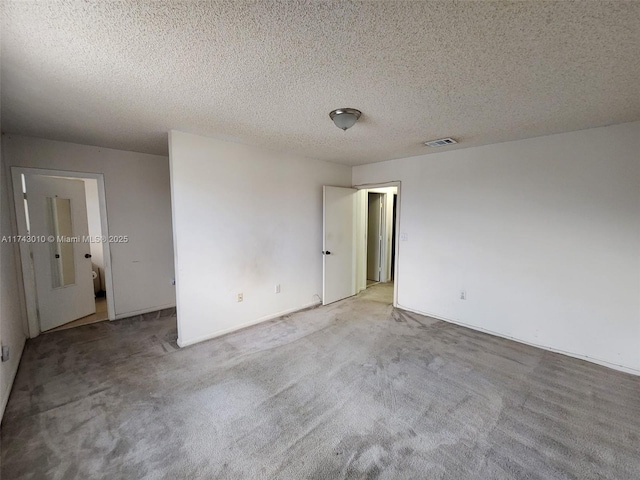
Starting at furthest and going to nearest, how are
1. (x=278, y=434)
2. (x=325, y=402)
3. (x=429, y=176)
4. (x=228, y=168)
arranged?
1. (x=429, y=176)
2. (x=228, y=168)
3. (x=325, y=402)
4. (x=278, y=434)

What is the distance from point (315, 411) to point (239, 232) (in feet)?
7.19

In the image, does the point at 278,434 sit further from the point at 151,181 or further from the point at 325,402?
the point at 151,181

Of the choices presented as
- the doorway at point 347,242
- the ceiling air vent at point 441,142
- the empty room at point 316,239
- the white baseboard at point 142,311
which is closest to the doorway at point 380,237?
the doorway at point 347,242

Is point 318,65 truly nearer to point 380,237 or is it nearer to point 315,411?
point 315,411

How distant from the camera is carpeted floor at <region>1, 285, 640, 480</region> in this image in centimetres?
161

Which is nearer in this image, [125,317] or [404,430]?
[404,430]

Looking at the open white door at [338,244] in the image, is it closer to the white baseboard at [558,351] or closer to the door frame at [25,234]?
the white baseboard at [558,351]

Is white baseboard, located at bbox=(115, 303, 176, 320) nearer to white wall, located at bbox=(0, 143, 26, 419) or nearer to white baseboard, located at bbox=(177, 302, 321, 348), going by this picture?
white wall, located at bbox=(0, 143, 26, 419)

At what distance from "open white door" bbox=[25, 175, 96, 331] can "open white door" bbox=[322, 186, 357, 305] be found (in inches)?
136

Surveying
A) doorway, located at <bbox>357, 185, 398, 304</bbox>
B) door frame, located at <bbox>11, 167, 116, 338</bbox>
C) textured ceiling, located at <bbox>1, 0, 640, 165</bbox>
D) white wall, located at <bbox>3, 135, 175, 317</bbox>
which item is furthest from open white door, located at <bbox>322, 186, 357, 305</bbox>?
door frame, located at <bbox>11, 167, 116, 338</bbox>

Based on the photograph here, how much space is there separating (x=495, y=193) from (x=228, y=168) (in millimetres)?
3218

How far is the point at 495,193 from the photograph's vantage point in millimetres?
3287

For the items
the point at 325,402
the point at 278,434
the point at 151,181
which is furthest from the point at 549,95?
the point at 151,181

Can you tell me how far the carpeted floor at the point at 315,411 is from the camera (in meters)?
1.61
